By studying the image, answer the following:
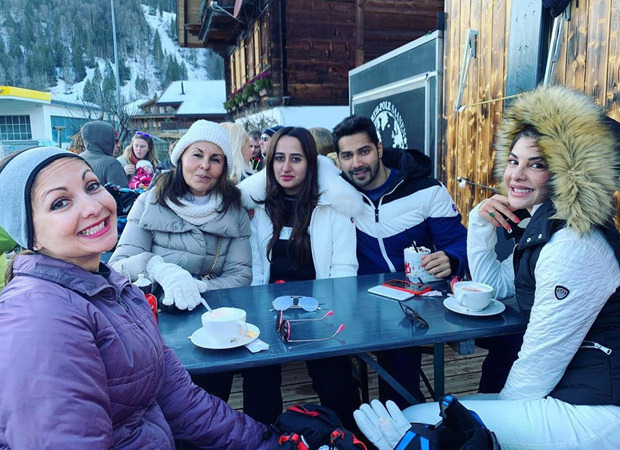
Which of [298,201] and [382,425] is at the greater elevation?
[298,201]

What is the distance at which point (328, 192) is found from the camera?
275 centimetres

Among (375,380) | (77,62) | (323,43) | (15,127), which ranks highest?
(77,62)

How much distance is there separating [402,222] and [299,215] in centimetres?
64

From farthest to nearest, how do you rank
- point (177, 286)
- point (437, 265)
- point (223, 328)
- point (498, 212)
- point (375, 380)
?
point (375, 380), point (437, 265), point (498, 212), point (177, 286), point (223, 328)

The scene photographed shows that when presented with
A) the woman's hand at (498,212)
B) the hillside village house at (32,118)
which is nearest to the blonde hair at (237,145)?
the woman's hand at (498,212)

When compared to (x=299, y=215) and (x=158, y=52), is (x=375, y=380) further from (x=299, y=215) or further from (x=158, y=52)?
(x=158, y=52)

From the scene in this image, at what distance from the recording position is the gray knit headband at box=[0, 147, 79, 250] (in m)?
1.15

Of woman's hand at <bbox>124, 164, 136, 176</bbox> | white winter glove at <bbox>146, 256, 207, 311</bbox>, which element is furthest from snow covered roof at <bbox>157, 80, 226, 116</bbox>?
white winter glove at <bbox>146, 256, 207, 311</bbox>

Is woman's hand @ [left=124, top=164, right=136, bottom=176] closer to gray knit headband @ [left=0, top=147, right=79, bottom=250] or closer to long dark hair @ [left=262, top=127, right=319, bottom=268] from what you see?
long dark hair @ [left=262, top=127, right=319, bottom=268]

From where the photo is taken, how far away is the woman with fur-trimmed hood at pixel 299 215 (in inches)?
108

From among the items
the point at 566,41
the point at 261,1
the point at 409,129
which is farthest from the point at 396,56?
the point at 261,1

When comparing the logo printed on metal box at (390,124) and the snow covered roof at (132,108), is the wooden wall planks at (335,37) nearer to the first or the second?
the logo printed on metal box at (390,124)

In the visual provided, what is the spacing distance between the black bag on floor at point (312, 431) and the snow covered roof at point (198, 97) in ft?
151

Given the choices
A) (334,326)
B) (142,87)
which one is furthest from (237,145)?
(142,87)
